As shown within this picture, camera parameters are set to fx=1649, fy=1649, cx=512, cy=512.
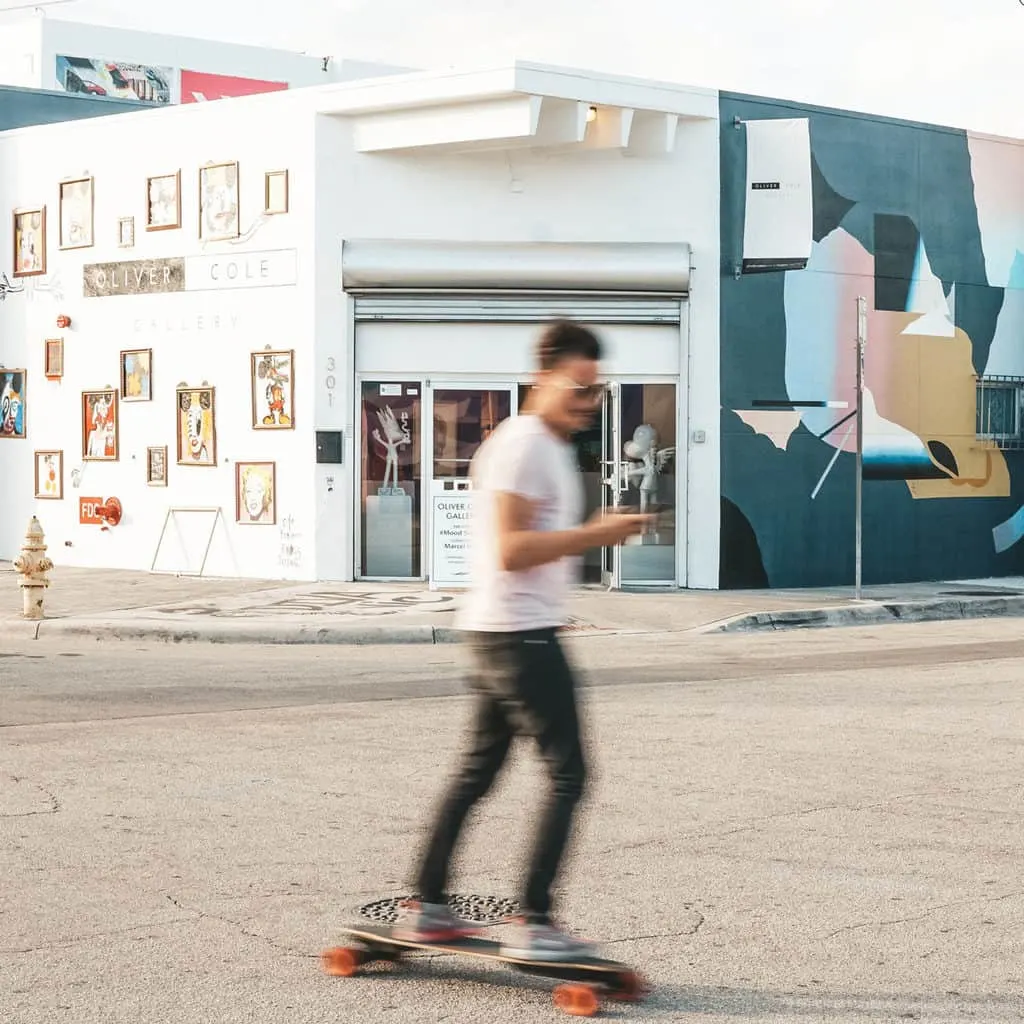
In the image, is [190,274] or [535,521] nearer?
[535,521]

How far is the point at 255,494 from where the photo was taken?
20641mm

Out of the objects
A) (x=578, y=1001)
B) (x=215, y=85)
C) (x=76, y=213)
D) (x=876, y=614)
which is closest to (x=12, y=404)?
(x=76, y=213)

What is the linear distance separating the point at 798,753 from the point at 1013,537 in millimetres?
14688

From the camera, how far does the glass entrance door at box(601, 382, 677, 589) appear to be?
1989cm

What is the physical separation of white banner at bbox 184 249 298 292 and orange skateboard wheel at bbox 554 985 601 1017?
1620cm

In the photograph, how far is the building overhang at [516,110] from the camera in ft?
61.2

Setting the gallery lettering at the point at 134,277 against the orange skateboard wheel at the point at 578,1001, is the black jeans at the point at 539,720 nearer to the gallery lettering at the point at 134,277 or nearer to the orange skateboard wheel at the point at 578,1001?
the orange skateboard wheel at the point at 578,1001

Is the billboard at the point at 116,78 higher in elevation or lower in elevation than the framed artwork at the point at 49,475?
higher

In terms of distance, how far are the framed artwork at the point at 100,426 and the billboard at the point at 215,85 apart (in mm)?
40963

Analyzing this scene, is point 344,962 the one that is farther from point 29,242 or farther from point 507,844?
point 29,242

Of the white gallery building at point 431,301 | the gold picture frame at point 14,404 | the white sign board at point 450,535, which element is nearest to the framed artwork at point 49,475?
the gold picture frame at point 14,404

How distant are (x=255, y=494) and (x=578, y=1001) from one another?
16402 millimetres

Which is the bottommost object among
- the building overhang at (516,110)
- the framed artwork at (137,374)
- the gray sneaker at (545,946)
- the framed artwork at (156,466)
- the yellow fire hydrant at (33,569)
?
the gray sneaker at (545,946)

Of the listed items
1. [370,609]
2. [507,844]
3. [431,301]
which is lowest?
[507,844]
